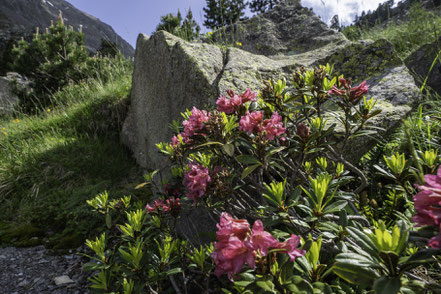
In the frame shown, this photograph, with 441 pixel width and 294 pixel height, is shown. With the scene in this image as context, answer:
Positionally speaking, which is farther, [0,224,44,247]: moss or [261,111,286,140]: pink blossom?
[0,224,44,247]: moss

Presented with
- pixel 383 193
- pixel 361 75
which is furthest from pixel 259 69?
pixel 383 193

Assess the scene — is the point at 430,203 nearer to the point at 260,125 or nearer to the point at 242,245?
the point at 242,245

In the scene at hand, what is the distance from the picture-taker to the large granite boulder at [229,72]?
7.32ft

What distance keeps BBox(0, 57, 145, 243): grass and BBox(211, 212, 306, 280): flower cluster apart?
2590 millimetres

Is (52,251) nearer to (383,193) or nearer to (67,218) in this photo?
(67,218)

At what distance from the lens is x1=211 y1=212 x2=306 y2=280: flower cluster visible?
76 cm

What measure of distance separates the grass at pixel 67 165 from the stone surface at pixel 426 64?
14.2 feet

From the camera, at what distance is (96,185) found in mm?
3434

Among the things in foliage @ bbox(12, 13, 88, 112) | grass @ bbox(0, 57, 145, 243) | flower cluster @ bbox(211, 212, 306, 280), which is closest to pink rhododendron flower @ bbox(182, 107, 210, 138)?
flower cluster @ bbox(211, 212, 306, 280)

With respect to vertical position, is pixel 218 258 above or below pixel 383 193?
above

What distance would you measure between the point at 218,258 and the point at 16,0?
61435 millimetres

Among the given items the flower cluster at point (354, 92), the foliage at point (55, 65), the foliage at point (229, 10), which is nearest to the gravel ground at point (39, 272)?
the flower cluster at point (354, 92)

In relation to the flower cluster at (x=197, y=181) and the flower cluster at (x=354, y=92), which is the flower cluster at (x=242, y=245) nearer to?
the flower cluster at (x=197, y=181)

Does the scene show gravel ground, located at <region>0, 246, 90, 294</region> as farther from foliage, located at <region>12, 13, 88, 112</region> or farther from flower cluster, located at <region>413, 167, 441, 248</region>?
foliage, located at <region>12, 13, 88, 112</region>
